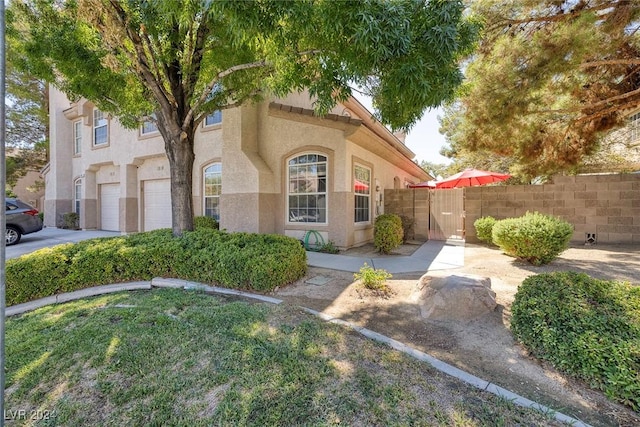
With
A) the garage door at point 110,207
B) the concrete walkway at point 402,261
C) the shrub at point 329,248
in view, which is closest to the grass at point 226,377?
the concrete walkway at point 402,261

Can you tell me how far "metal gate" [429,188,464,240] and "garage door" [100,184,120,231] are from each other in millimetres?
15694

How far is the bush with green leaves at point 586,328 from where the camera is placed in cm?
249

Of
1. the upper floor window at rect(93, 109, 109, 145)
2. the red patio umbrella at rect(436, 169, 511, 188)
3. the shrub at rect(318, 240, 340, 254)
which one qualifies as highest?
the upper floor window at rect(93, 109, 109, 145)

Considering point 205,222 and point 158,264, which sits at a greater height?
point 205,222

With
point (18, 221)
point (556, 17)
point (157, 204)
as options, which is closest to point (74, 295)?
point (157, 204)

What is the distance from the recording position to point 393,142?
13852mm

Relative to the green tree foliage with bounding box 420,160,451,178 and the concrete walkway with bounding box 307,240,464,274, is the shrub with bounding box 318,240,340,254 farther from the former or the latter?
the green tree foliage with bounding box 420,160,451,178

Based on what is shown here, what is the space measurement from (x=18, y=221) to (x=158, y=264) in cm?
1020

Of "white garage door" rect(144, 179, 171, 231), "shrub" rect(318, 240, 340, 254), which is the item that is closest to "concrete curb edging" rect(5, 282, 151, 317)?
"shrub" rect(318, 240, 340, 254)

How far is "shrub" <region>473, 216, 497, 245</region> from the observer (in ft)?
31.6

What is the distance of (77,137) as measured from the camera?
1656 centimetres

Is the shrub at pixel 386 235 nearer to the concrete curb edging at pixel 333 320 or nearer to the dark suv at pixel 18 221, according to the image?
the concrete curb edging at pixel 333 320

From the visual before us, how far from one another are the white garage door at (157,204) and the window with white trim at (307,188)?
21.6ft

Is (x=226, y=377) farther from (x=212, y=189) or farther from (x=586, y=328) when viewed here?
(x=212, y=189)
